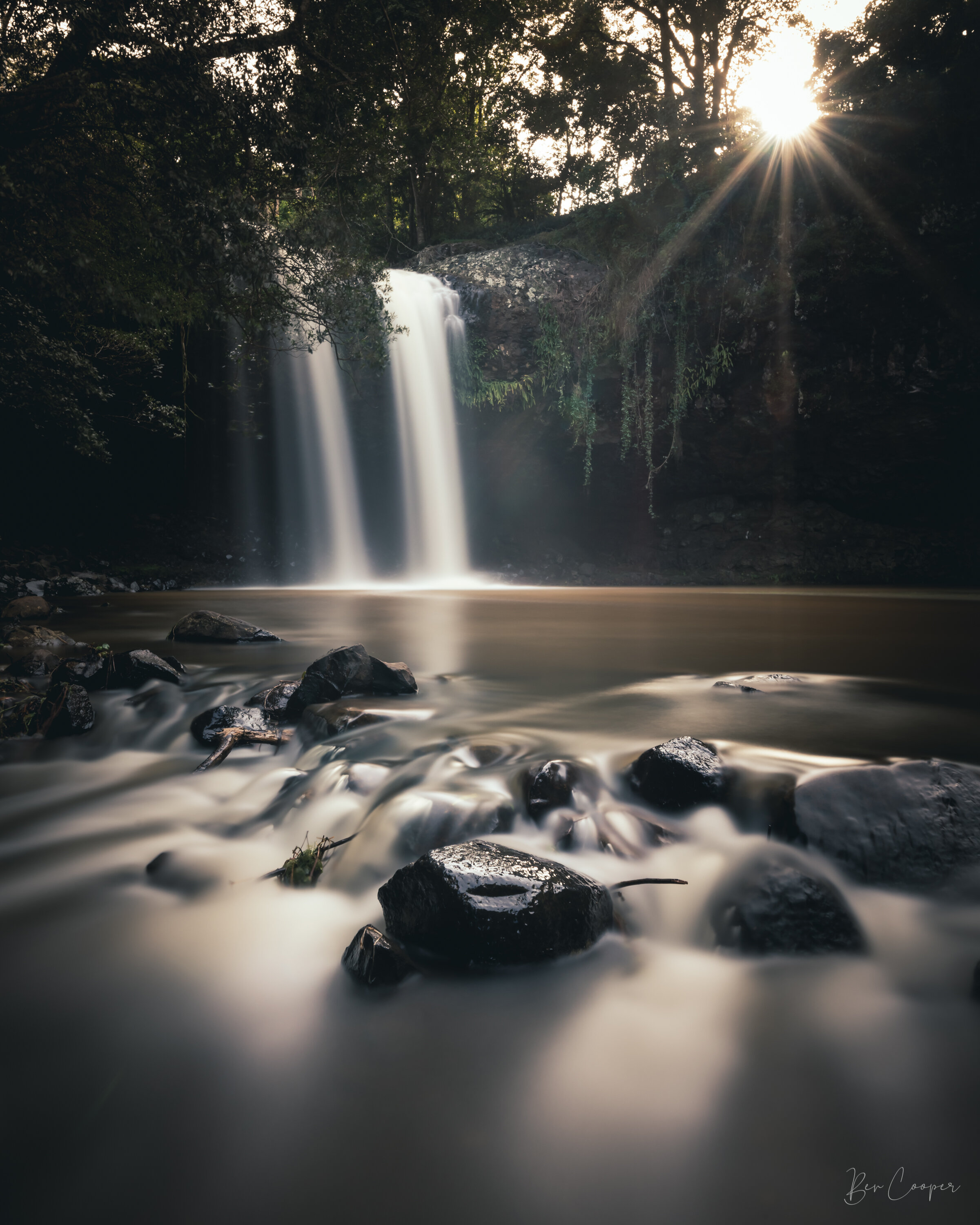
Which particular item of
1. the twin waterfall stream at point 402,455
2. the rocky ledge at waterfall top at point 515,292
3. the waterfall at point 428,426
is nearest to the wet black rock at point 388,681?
the waterfall at point 428,426

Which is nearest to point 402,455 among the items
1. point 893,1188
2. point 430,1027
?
point 430,1027

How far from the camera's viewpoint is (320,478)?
1736 centimetres

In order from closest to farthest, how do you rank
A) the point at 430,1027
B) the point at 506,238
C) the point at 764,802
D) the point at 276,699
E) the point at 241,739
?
1. the point at 430,1027
2. the point at 764,802
3. the point at 241,739
4. the point at 276,699
5. the point at 506,238

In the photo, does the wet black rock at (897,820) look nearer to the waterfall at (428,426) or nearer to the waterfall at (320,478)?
the waterfall at (428,426)

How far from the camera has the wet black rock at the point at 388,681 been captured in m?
3.85

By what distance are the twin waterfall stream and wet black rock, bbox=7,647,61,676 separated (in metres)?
10.6

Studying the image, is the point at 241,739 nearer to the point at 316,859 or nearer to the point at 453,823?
the point at 316,859

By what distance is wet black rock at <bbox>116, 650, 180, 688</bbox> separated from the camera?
4062 mm

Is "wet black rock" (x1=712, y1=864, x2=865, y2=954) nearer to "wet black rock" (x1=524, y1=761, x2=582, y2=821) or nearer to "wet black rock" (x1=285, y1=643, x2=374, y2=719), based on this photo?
"wet black rock" (x1=524, y1=761, x2=582, y2=821)

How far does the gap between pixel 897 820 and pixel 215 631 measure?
5.72m

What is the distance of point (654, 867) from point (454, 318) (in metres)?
14.9

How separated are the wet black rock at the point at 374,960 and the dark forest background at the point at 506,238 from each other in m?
6.89

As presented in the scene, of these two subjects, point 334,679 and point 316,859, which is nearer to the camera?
point 316,859

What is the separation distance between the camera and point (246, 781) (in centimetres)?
266
